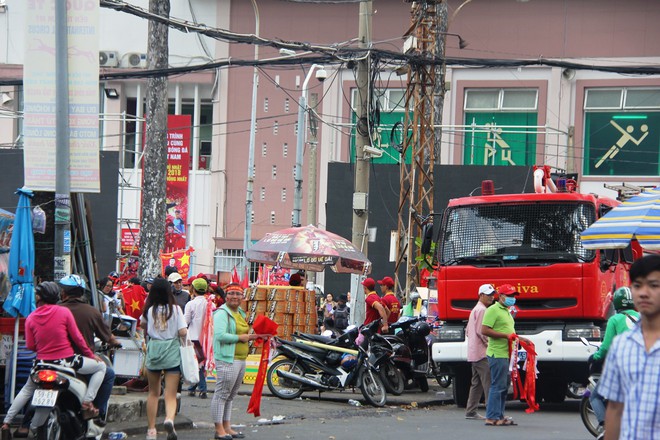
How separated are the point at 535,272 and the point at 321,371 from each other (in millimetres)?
3552

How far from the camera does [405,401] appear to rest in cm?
1831

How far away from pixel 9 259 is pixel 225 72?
35.6 metres

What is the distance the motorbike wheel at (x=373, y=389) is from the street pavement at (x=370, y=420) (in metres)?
0.15

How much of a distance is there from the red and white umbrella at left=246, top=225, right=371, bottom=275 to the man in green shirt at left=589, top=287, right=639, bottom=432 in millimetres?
8598

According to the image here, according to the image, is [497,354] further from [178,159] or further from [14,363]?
[178,159]

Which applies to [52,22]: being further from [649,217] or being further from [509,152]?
[509,152]

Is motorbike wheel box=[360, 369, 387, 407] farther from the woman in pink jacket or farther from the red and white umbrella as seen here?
the woman in pink jacket

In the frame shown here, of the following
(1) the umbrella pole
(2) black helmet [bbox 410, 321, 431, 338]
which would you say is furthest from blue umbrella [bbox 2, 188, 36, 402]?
(2) black helmet [bbox 410, 321, 431, 338]

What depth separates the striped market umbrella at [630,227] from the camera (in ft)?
37.4

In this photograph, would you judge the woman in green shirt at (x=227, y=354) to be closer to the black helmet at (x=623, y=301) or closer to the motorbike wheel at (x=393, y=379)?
the black helmet at (x=623, y=301)

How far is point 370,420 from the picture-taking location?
15.4 m

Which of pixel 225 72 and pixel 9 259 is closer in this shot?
Answer: pixel 9 259

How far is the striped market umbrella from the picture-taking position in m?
11.4

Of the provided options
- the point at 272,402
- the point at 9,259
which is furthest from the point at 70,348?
the point at 272,402
